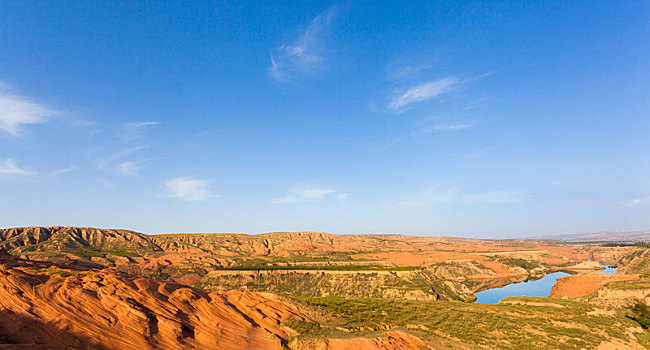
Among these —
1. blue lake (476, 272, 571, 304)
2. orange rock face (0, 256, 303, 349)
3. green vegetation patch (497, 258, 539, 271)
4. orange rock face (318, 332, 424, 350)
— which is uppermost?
orange rock face (0, 256, 303, 349)

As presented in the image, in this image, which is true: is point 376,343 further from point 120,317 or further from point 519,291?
point 519,291

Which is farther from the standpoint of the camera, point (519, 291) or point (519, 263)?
point (519, 263)

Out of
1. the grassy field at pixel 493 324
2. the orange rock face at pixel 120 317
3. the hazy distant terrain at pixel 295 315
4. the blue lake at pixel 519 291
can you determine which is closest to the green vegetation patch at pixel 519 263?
the blue lake at pixel 519 291

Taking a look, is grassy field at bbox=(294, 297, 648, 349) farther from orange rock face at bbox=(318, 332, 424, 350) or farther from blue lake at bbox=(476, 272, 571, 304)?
blue lake at bbox=(476, 272, 571, 304)

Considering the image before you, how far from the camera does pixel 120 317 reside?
81.7ft

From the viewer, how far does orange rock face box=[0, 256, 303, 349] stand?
843 inches

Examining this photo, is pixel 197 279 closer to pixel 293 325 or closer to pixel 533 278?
pixel 293 325

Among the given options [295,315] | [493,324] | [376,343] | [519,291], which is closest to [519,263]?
[519,291]

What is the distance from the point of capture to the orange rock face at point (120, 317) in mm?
21422

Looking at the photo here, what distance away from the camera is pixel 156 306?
1115 inches

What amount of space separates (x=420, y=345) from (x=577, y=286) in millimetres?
57566

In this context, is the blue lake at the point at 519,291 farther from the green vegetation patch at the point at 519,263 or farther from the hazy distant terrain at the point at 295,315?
the green vegetation patch at the point at 519,263

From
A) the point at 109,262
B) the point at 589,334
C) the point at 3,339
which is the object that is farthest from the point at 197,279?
the point at 589,334

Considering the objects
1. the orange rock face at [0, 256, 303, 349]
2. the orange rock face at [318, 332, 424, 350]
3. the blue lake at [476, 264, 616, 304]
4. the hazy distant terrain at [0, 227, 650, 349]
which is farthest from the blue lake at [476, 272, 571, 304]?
the orange rock face at [0, 256, 303, 349]
